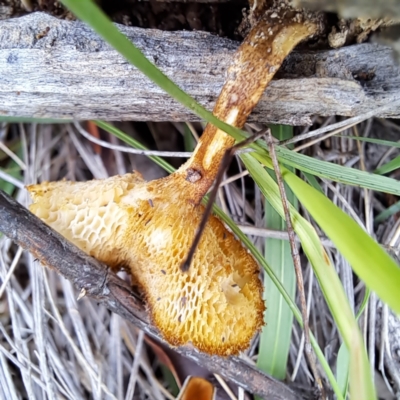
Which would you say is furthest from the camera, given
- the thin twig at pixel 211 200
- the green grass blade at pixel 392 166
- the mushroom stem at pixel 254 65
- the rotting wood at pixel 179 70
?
the green grass blade at pixel 392 166

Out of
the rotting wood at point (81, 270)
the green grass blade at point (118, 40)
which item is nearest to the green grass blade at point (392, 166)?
the green grass blade at point (118, 40)

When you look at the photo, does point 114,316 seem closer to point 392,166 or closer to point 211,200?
point 211,200

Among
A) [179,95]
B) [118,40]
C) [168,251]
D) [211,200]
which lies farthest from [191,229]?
[118,40]

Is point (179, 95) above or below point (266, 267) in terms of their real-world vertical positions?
above

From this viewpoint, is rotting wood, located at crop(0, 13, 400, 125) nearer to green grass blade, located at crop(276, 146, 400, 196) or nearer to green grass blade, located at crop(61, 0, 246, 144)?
green grass blade, located at crop(276, 146, 400, 196)

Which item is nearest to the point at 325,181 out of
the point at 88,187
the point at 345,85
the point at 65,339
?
the point at 345,85

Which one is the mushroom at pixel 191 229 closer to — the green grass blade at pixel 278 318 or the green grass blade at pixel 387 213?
the green grass blade at pixel 278 318

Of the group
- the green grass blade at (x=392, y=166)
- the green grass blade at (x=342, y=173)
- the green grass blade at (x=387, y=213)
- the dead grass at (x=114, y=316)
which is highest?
the green grass blade at (x=392, y=166)
